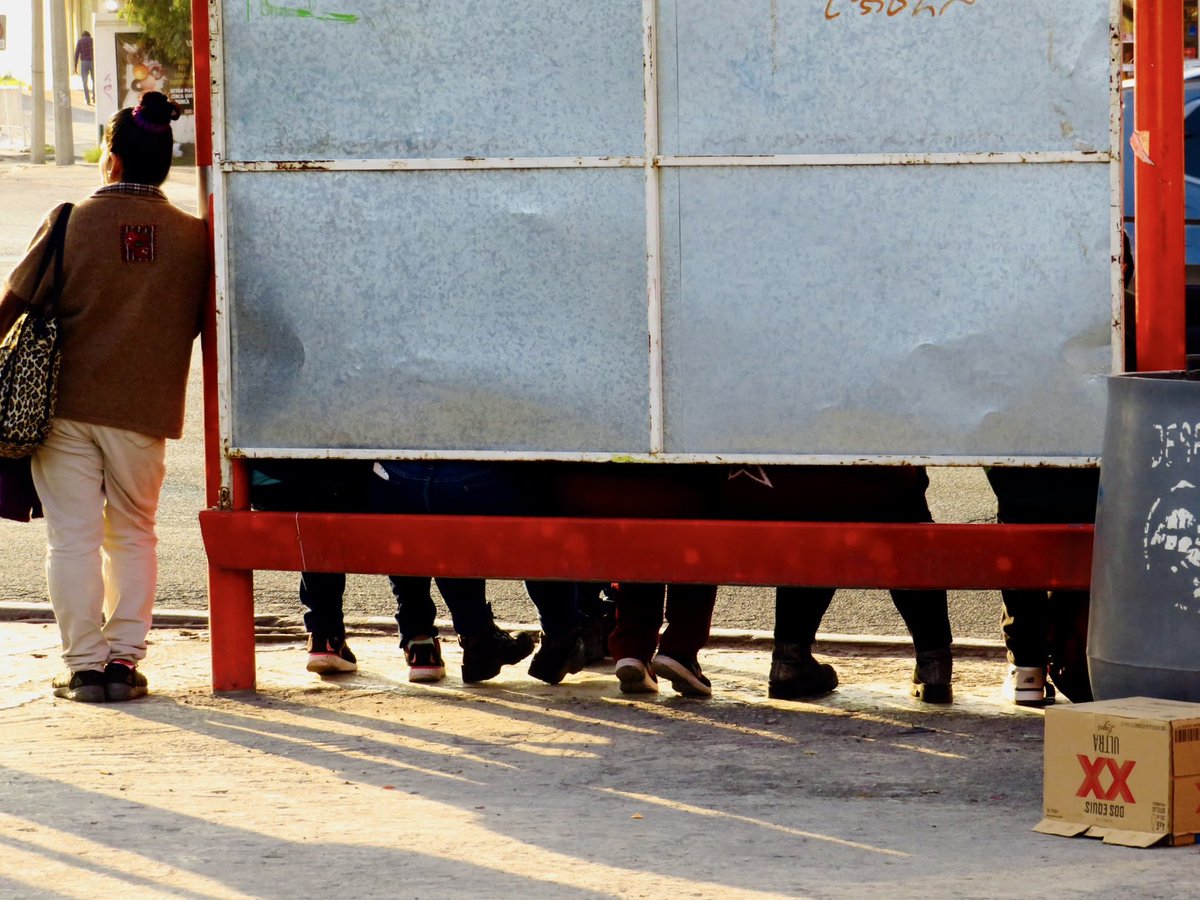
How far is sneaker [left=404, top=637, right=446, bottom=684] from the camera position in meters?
5.98

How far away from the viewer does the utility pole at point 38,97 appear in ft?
96.5

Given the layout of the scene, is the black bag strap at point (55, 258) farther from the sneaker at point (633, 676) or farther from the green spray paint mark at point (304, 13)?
the sneaker at point (633, 676)

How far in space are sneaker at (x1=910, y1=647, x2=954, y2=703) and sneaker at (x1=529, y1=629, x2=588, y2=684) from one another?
42.2 inches

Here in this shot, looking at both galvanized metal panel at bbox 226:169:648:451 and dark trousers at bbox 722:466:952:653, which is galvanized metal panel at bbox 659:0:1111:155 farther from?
dark trousers at bbox 722:466:952:653

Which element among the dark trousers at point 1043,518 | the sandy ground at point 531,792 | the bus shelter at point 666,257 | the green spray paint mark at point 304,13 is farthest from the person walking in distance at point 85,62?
the dark trousers at point 1043,518

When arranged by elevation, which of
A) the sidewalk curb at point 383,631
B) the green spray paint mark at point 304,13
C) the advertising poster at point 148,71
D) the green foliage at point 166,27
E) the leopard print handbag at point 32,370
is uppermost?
the green foliage at point 166,27

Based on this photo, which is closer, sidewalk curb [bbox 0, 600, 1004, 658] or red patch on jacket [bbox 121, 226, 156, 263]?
red patch on jacket [bbox 121, 226, 156, 263]

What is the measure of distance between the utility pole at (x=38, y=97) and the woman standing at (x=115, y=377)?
980 inches

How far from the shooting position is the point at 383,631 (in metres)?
6.86

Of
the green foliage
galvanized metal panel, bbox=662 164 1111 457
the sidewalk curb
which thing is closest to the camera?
galvanized metal panel, bbox=662 164 1111 457

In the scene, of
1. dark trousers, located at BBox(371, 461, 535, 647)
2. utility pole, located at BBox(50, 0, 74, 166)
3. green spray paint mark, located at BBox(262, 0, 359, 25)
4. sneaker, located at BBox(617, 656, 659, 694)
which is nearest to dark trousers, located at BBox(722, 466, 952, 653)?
sneaker, located at BBox(617, 656, 659, 694)

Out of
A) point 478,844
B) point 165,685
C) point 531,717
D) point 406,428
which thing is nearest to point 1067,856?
point 478,844

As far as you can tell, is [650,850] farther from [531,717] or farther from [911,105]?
[911,105]

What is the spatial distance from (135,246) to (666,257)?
1.57 m
